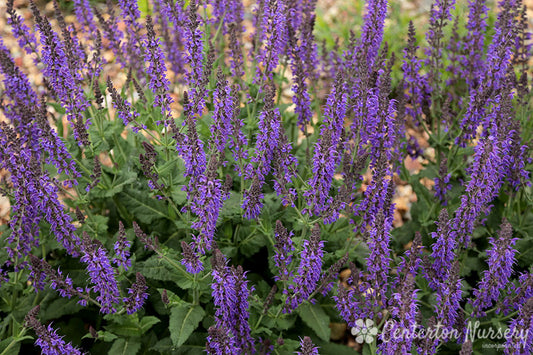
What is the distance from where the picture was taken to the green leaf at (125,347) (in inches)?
170

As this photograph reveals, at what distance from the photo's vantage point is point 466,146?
5.25 m

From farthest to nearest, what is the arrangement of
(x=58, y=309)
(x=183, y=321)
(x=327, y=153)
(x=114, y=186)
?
(x=114, y=186) → (x=58, y=309) → (x=183, y=321) → (x=327, y=153)

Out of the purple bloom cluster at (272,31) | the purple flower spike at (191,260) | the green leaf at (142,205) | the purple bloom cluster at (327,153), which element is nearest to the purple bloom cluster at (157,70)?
the purple bloom cluster at (272,31)

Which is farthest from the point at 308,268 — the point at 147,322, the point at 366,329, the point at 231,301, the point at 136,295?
the point at 147,322

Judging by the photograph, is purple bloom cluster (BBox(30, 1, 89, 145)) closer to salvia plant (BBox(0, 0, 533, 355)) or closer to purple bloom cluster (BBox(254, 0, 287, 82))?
salvia plant (BBox(0, 0, 533, 355))

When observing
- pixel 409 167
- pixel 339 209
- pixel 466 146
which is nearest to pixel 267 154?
pixel 339 209

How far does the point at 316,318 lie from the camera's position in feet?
14.9

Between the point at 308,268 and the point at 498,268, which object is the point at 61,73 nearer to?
the point at 308,268

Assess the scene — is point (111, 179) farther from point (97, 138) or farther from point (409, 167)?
point (409, 167)

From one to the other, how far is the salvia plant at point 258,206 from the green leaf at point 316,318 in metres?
0.02

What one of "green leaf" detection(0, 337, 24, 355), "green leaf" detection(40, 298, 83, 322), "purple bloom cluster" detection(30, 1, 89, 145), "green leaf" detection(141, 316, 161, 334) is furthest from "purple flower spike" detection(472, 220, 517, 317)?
"green leaf" detection(0, 337, 24, 355)

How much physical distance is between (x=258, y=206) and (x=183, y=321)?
1.10 metres

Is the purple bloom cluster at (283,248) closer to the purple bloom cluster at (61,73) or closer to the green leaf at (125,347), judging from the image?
the green leaf at (125,347)

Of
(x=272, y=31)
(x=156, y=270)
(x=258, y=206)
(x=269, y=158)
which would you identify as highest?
(x=272, y=31)
